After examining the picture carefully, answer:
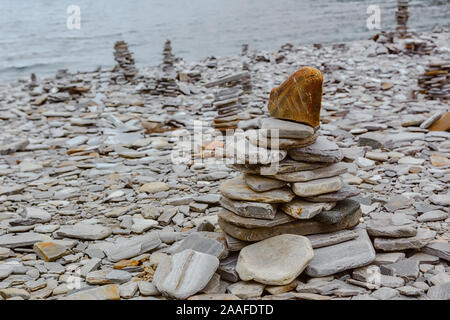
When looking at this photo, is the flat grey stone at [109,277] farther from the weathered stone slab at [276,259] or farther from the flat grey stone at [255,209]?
the flat grey stone at [255,209]

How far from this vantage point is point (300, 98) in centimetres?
388

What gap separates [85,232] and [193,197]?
1483 mm

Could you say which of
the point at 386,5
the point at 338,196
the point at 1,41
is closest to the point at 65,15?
the point at 1,41

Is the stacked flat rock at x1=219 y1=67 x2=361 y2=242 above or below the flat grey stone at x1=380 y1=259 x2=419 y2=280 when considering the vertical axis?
above

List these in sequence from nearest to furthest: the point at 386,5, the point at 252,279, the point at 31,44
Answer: the point at 252,279
the point at 31,44
the point at 386,5

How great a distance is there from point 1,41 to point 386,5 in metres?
27.9

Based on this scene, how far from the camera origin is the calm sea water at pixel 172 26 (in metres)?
22.6

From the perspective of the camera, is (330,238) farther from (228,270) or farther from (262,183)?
(228,270)

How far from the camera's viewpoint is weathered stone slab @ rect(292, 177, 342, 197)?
3865mm

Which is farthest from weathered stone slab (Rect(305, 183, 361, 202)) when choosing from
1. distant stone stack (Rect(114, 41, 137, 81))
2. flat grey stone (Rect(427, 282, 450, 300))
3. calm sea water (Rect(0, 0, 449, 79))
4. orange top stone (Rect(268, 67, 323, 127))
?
calm sea water (Rect(0, 0, 449, 79))

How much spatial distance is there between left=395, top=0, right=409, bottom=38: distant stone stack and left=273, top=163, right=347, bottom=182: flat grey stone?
15160 mm

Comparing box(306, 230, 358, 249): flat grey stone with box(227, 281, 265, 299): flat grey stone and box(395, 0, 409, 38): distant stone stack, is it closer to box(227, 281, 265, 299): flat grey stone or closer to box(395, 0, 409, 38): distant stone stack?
box(227, 281, 265, 299): flat grey stone
